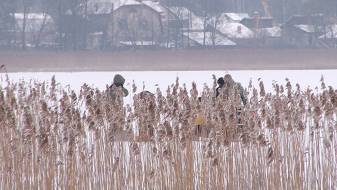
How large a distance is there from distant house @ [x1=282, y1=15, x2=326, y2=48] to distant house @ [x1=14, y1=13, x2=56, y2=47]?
15362 mm

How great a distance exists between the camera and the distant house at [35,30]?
196 feet

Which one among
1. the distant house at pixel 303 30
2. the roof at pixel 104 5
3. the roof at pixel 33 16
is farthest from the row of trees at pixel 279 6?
the roof at pixel 33 16

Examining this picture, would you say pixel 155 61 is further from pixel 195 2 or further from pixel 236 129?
pixel 236 129

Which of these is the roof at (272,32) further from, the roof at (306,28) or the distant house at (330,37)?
the distant house at (330,37)

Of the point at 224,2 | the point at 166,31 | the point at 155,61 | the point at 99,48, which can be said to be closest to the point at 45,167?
the point at 155,61

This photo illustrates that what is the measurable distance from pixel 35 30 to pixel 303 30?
58.0 ft

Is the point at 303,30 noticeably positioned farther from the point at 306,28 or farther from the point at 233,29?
the point at 233,29

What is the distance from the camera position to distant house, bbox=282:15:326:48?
6193cm

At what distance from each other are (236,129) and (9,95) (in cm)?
188

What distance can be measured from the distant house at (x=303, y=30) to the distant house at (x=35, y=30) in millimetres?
15362

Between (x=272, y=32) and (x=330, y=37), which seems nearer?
(x=330, y=37)

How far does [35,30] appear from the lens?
63156 millimetres

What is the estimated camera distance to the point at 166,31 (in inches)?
2498

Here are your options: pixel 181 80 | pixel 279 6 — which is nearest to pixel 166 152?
pixel 181 80
